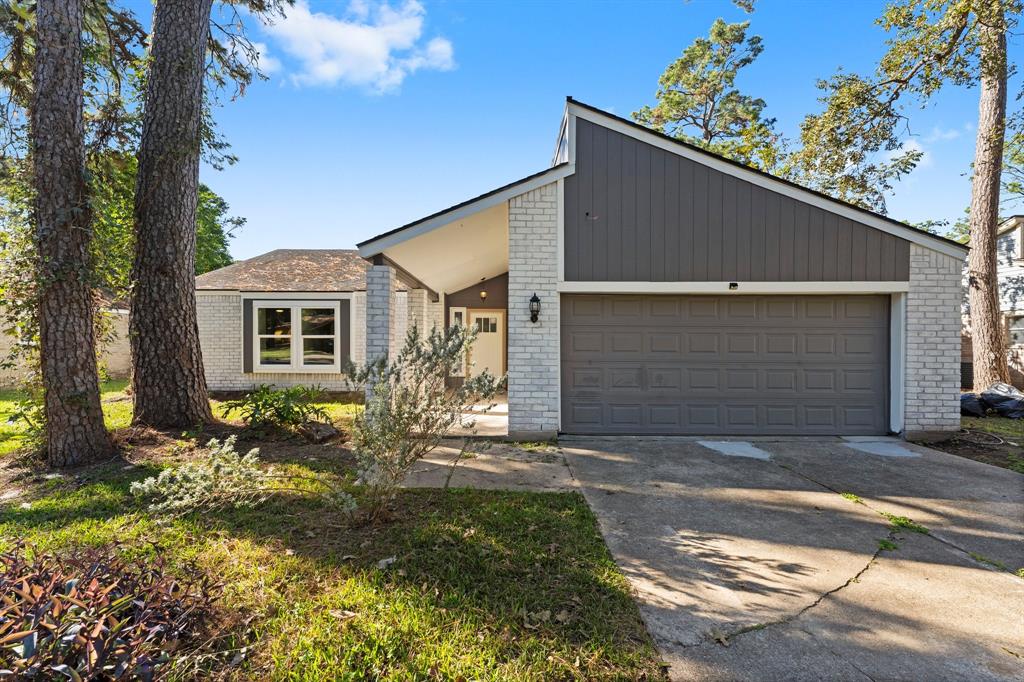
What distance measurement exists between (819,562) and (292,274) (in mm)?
12222

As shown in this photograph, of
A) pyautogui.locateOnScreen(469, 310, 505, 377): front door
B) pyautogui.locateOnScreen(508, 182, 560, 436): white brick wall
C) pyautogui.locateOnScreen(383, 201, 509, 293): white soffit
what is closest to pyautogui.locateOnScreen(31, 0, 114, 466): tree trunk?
pyautogui.locateOnScreen(383, 201, 509, 293): white soffit

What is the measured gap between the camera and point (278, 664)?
202 centimetres

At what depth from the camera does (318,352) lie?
36.5 ft

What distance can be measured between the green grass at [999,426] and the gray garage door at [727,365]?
195 centimetres

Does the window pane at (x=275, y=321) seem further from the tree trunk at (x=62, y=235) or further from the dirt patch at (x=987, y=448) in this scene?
the dirt patch at (x=987, y=448)

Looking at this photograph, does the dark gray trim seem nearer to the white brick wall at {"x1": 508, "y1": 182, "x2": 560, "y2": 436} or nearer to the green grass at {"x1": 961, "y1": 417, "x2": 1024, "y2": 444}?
the white brick wall at {"x1": 508, "y1": 182, "x2": 560, "y2": 436}

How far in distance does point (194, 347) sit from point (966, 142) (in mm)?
17107

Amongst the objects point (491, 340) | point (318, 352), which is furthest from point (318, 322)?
point (491, 340)

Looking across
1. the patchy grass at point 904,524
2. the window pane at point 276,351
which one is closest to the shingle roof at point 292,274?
the window pane at point 276,351

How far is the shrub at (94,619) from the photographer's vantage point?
161cm

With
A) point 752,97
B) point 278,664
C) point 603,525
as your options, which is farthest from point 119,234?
point 752,97

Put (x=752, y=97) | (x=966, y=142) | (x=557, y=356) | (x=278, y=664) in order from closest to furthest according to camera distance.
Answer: (x=278, y=664) → (x=557, y=356) → (x=966, y=142) → (x=752, y=97)

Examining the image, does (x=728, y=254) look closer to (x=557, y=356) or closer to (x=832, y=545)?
(x=557, y=356)

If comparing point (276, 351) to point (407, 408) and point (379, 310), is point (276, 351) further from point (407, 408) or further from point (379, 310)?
point (407, 408)
